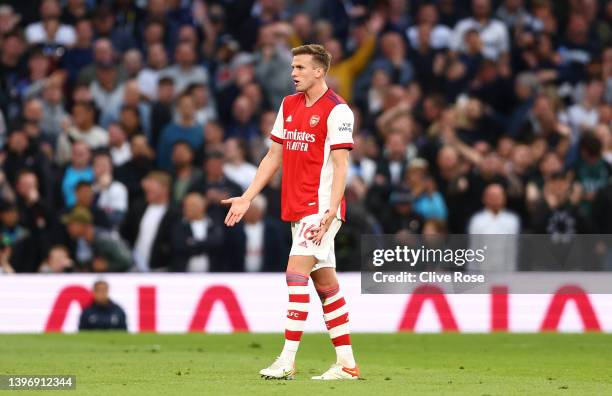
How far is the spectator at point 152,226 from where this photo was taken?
61.9 feet

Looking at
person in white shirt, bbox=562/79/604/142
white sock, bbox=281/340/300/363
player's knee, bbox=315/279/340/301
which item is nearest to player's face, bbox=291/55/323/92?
player's knee, bbox=315/279/340/301

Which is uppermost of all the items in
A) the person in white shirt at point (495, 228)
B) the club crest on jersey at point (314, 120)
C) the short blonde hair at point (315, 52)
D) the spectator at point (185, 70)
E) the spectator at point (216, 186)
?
the spectator at point (185, 70)

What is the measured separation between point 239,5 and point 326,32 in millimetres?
2175

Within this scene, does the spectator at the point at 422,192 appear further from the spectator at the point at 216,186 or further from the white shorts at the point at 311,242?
the white shorts at the point at 311,242

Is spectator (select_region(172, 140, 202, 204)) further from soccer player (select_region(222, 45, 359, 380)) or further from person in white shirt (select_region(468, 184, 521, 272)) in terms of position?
soccer player (select_region(222, 45, 359, 380))

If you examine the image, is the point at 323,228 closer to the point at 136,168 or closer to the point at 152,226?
the point at 152,226

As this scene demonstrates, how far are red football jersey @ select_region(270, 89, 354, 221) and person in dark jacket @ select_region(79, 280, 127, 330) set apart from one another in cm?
730

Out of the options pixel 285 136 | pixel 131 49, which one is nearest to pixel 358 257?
pixel 131 49

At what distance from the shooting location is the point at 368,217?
62.3 feet

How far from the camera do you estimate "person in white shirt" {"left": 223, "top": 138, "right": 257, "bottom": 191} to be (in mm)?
20031

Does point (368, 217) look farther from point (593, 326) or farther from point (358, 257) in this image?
point (593, 326)

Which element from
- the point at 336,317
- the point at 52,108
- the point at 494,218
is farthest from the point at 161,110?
the point at 336,317

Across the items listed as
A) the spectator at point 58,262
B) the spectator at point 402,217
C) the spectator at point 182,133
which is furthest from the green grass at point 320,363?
the spectator at point 182,133

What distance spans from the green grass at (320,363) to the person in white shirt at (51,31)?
6773 millimetres
